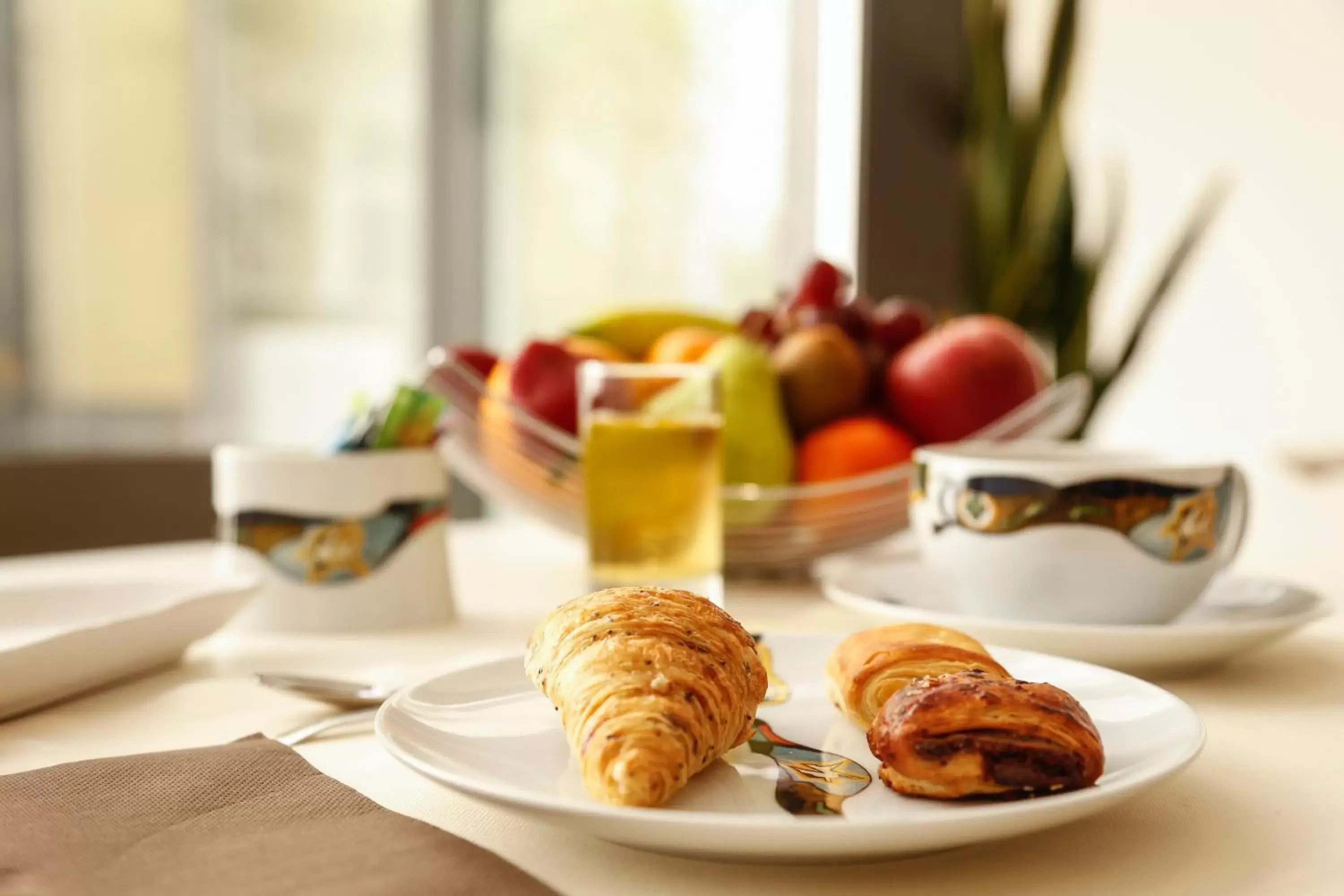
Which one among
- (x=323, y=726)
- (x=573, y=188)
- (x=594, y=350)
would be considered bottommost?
(x=323, y=726)

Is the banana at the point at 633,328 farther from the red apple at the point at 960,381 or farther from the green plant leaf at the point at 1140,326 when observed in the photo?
the green plant leaf at the point at 1140,326

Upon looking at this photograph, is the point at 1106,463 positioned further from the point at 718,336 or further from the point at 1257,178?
the point at 1257,178

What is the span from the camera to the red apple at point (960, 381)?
0.96m

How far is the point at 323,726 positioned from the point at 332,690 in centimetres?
3

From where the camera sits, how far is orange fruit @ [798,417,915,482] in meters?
0.95

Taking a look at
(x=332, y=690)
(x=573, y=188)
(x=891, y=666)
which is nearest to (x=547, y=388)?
(x=332, y=690)

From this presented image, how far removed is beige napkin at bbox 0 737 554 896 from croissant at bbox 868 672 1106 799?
0.38ft

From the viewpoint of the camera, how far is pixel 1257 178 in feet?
9.95

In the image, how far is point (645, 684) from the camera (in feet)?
1.26

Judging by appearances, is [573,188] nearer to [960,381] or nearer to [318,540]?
[960,381]

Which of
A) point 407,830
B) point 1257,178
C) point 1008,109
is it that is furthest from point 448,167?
point 407,830

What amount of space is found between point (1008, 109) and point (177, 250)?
173 cm

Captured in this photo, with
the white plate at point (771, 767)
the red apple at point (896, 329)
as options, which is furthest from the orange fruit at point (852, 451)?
the white plate at point (771, 767)

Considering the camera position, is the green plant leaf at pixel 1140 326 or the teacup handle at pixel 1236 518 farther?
the green plant leaf at pixel 1140 326
